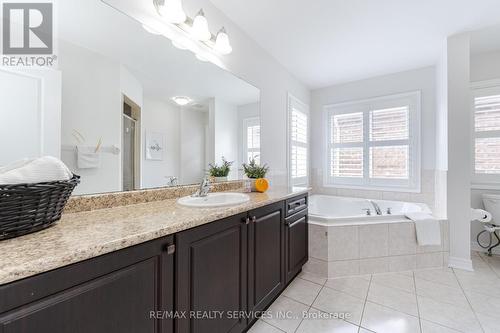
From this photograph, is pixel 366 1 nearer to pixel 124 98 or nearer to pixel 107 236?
pixel 124 98

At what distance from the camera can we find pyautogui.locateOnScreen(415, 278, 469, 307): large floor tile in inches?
70.9

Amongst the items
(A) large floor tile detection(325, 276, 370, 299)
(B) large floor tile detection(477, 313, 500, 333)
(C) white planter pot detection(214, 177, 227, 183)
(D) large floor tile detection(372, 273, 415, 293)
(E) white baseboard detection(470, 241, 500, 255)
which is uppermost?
(C) white planter pot detection(214, 177, 227, 183)

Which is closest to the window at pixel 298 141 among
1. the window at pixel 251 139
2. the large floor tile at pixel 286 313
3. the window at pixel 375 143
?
the window at pixel 375 143

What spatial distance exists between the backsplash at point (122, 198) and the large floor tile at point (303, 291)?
4.02 feet

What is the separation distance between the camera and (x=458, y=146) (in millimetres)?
2354

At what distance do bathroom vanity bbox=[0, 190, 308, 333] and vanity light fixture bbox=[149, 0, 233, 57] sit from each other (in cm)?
120

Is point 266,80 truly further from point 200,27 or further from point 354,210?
point 354,210

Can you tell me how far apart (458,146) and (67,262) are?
3.21 m

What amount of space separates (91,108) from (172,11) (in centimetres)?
85

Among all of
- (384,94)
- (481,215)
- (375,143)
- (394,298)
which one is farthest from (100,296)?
(384,94)

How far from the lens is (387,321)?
159 cm

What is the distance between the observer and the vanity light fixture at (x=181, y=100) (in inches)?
67.8

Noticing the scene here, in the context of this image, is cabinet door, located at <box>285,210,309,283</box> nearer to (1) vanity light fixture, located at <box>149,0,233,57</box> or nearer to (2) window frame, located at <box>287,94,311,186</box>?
(2) window frame, located at <box>287,94,311,186</box>


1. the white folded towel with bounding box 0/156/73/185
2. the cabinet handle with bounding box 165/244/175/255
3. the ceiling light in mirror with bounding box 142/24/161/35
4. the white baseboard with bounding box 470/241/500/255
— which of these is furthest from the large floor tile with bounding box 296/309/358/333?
the white baseboard with bounding box 470/241/500/255
